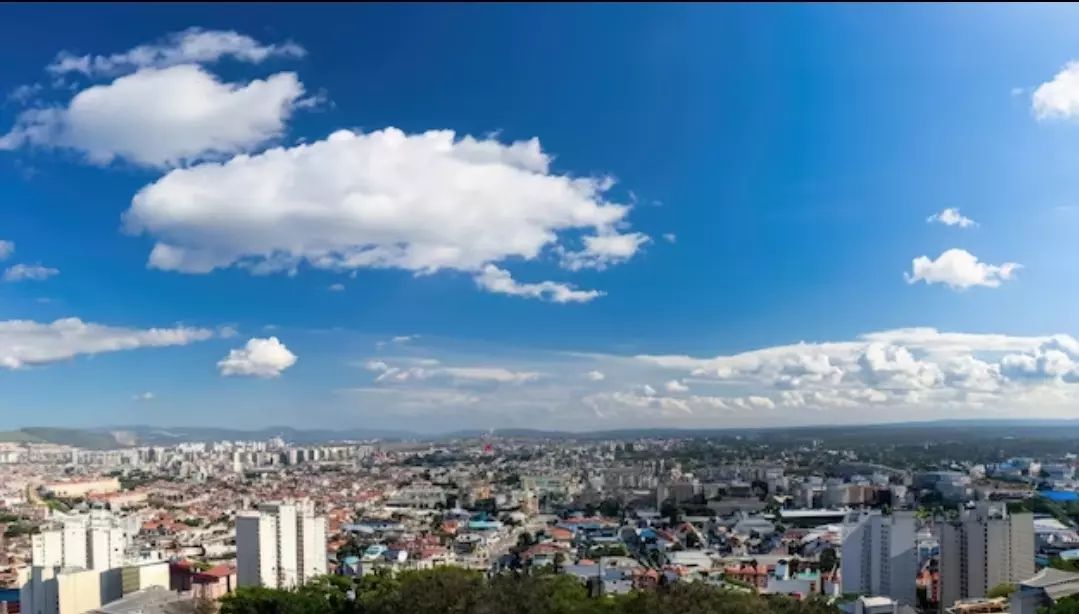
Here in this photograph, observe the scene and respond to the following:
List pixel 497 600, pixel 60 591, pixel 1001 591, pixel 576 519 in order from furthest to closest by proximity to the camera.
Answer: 1. pixel 576 519
2. pixel 1001 591
3. pixel 60 591
4. pixel 497 600

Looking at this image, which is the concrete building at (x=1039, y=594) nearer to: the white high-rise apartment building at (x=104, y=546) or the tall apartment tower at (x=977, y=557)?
the tall apartment tower at (x=977, y=557)

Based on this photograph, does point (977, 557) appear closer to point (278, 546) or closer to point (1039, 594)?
point (1039, 594)

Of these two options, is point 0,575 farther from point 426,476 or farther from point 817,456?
point 817,456

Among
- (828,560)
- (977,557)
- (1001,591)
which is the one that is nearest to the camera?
(1001,591)

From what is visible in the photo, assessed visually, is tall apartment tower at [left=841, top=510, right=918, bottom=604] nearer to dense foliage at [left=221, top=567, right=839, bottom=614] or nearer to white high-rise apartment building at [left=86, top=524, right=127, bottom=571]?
dense foliage at [left=221, top=567, right=839, bottom=614]

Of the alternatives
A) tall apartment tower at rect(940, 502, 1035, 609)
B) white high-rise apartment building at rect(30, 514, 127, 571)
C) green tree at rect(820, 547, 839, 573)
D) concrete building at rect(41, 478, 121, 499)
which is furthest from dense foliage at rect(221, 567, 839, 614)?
concrete building at rect(41, 478, 121, 499)

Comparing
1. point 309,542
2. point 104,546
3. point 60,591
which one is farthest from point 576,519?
point 60,591

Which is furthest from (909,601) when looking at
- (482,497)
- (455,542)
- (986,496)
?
(482,497)
